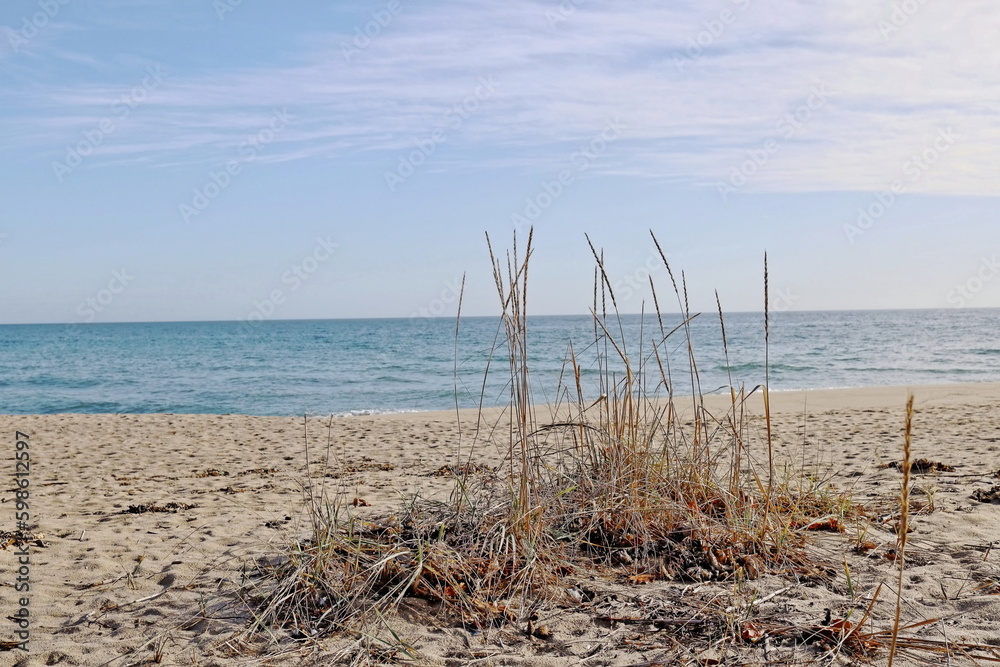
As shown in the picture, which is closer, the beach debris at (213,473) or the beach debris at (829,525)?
the beach debris at (829,525)

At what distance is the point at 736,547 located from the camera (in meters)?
3.35

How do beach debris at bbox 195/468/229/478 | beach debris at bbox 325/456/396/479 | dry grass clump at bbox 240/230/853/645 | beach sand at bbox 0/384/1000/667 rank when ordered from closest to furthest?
beach sand at bbox 0/384/1000/667 → dry grass clump at bbox 240/230/853/645 → beach debris at bbox 325/456/396/479 → beach debris at bbox 195/468/229/478

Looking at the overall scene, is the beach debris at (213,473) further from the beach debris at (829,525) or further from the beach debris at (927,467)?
the beach debris at (927,467)

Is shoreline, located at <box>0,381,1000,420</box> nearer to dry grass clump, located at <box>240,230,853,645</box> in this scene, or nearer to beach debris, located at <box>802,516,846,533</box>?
beach debris, located at <box>802,516,846,533</box>

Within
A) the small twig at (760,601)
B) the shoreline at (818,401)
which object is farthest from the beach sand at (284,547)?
the shoreline at (818,401)

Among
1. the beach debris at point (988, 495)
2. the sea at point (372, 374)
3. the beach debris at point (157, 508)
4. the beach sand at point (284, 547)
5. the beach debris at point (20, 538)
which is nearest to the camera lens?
the beach sand at point (284, 547)

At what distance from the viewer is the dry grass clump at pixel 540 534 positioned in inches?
114

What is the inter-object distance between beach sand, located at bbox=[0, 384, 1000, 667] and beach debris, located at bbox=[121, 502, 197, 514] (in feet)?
0.07

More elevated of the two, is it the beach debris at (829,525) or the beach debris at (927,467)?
the beach debris at (829,525)

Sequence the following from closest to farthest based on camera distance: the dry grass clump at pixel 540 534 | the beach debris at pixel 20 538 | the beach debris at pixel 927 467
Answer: the dry grass clump at pixel 540 534
the beach debris at pixel 20 538
the beach debris at pixel 927 467

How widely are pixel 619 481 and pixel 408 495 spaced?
2.48 metres

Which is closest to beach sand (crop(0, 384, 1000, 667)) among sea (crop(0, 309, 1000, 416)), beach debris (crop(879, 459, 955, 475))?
beach debris (crop(879, 459, 955, 475))

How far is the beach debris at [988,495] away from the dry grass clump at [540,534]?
140cm

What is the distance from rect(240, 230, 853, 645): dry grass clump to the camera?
2887 mm
